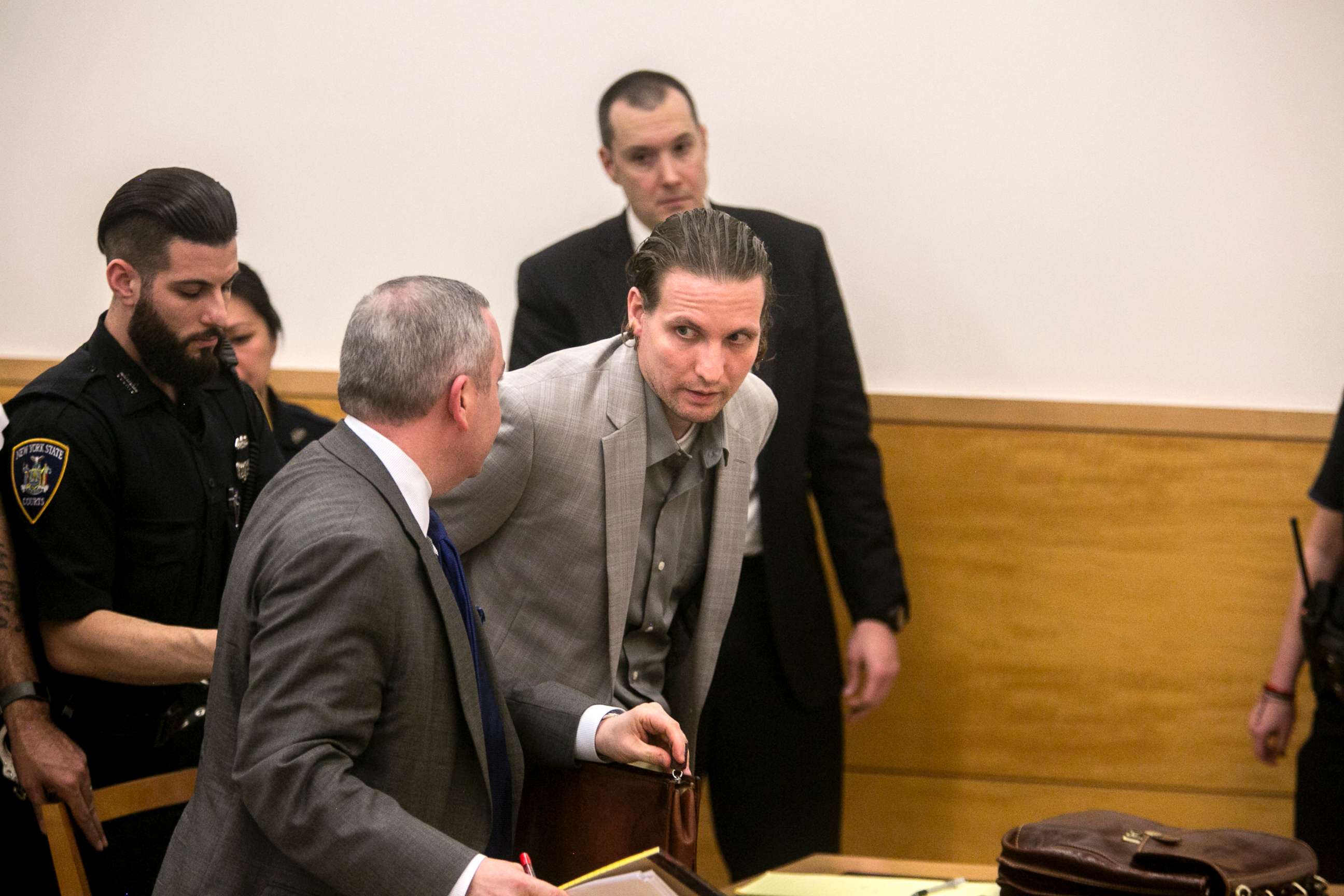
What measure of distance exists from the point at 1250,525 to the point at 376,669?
261 centimetres

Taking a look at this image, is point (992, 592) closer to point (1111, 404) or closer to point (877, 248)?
point (1111, 404)

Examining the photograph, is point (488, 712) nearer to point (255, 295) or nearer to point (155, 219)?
point (155, 219)

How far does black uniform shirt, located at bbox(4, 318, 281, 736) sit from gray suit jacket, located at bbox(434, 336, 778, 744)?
1.50 feet

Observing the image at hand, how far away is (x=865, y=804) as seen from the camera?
356 cm

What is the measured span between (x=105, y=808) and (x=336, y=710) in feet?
2.60

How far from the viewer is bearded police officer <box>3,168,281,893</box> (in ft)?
6.53

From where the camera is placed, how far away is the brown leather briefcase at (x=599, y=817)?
1.66 metres

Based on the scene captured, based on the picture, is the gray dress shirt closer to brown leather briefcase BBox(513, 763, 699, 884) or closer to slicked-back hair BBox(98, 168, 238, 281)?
brown leather briefcase BBox(513, 763, 699, 884)

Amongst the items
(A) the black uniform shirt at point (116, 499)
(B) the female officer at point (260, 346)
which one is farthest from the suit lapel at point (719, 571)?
(B) the female officer at point (260, 346)

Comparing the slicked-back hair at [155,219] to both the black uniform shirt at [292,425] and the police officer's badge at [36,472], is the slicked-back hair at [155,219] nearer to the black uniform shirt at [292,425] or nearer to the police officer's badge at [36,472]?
the police officer's badge at [36,472]

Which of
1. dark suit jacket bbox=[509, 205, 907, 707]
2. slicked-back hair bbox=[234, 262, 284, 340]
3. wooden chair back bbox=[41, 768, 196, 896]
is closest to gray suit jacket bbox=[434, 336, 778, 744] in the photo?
wooden chair back bbox=[41, 768, 196, 896]

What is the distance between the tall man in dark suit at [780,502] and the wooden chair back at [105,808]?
112cm

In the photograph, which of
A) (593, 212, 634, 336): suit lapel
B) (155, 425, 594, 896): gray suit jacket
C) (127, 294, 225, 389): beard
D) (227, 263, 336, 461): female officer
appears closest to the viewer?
(155, 425, 594, 896): gray suit jacket

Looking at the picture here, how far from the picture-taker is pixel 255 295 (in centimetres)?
311
